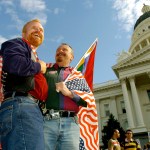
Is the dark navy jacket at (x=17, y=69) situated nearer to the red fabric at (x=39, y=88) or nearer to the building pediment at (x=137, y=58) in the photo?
the red fabric at (x=39, y=88)

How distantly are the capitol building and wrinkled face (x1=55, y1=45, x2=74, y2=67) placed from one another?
98.0ft

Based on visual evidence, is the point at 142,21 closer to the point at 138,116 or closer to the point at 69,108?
the point at 138,116

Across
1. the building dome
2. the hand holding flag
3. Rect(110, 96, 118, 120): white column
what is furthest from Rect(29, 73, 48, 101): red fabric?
the building dome

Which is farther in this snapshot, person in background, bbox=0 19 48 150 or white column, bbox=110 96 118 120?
white column, bbox=110 96 118 120

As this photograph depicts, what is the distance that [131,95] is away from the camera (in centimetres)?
3753

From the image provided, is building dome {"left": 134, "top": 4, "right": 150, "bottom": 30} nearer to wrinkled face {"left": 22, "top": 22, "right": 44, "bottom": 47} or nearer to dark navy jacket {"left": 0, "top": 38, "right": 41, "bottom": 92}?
wrinkled face {"left": 22, "top": 22, "right": 44, "bottom": 47}

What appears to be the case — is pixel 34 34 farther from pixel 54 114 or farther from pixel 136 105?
pixel 136 105

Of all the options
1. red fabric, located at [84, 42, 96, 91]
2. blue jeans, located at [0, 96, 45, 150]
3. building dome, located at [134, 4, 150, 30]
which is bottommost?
blue jeans, located at [0, 96, 45, 150]

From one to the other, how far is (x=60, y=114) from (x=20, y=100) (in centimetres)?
98

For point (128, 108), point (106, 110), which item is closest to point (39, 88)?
point (128, 108)

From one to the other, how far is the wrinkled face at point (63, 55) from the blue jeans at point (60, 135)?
0.97 m

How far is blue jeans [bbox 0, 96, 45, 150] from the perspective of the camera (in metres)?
2.17

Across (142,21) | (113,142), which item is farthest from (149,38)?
(113,142)

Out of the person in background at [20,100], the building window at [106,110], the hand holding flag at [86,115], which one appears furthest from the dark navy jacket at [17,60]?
the building window at [106,110]
